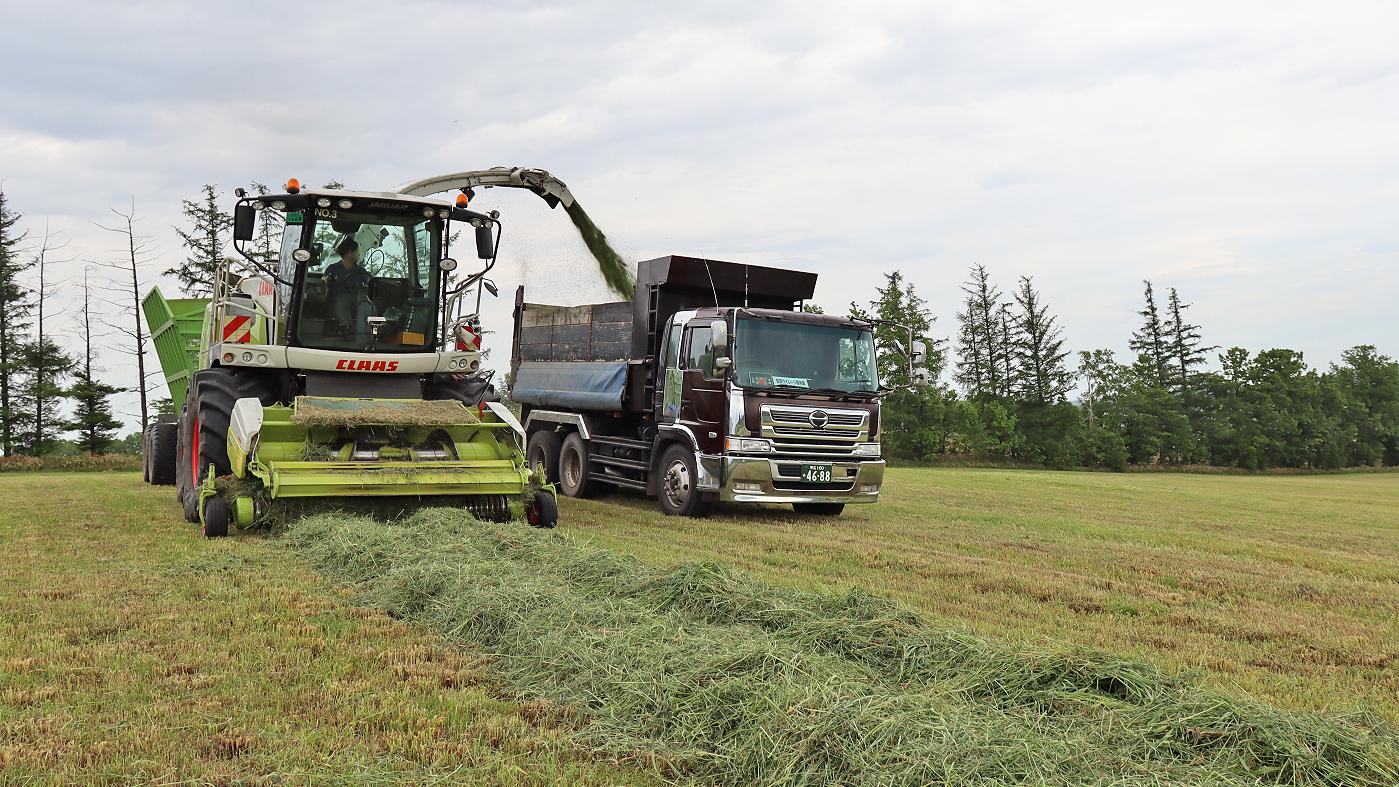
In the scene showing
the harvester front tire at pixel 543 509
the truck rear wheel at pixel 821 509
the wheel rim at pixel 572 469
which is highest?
the wheel rim at pixel 572 469

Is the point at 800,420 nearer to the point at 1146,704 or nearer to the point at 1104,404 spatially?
the point at 1146,704

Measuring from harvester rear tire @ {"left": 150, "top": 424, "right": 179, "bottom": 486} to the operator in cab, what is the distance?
738 centimetres

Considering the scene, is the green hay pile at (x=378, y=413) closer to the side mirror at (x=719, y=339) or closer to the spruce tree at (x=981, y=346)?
the side mirror at (x=719, y=339)

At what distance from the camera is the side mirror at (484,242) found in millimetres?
10688

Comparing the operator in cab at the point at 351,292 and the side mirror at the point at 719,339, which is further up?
the operator in cab at the point at 351,292

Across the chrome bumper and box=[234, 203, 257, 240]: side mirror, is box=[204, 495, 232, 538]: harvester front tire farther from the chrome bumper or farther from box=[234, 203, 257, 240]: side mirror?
the chrome bumper

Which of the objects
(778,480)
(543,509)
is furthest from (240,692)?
(778,480)

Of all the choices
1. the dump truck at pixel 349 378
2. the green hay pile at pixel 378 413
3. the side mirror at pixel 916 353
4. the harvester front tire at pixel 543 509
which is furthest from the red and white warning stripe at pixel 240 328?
the side mirror at pixel 916 353

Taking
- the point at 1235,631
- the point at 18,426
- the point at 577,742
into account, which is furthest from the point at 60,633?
the point at 18,426

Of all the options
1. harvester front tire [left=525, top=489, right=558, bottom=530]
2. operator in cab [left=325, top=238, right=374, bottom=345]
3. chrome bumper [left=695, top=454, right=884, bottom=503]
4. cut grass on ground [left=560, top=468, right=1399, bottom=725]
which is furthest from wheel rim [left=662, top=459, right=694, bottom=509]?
operator in cab [left=325, top=238, right=374, bottom=345]

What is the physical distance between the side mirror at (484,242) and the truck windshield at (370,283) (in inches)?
20.8

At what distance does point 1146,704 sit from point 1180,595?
395 cm

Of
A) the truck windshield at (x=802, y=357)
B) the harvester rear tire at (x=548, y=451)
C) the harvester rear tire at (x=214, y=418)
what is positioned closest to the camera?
the harvester rear tire at (x=214, y=418)

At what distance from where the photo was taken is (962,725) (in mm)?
3574
